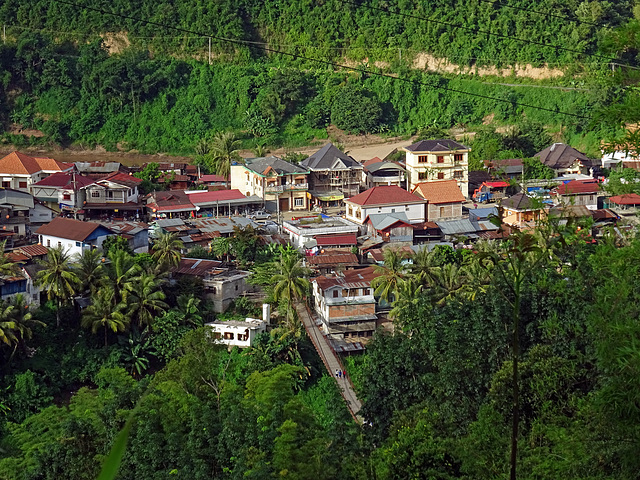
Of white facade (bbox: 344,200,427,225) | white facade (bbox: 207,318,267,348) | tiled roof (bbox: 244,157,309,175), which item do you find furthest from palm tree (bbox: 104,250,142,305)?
tiled roof (bbox: 244,157,309,175)

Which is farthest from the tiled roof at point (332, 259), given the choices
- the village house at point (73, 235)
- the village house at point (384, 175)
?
the village house at point (384, 175)

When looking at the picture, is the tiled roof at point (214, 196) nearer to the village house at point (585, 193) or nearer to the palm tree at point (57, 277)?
the palm tree at point (57, 277)

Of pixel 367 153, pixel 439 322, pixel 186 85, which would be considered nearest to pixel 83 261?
pixel 439 322

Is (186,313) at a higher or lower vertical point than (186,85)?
lower

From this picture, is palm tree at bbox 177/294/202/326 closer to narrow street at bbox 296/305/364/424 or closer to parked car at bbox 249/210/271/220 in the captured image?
narrow street at bbox 296/305/364/424

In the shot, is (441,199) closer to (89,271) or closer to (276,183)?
(276,183)

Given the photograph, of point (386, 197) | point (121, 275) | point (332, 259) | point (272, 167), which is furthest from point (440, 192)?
point (121, 275)

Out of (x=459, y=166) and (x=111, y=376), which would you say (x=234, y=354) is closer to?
(x=111, y=376)
